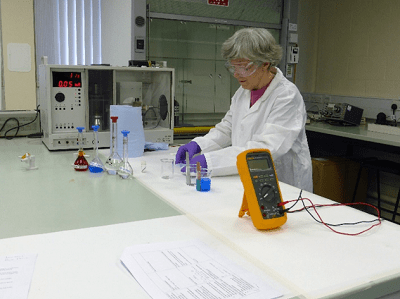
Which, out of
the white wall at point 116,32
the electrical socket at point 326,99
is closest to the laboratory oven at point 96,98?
the white wall at point 116,32

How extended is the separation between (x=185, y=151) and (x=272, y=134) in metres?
0.42

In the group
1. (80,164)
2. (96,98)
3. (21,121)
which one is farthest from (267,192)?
(21,121)

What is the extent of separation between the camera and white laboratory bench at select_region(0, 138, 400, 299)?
32.6 inches

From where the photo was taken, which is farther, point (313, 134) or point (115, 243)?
point (313, 134)

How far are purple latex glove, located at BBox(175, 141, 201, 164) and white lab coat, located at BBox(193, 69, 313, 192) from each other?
0.06m

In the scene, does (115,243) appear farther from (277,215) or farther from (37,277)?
(277,215)

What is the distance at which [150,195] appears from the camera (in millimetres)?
1417

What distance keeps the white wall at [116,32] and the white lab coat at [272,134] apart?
5.88ft

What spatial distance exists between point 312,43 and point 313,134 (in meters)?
1.50

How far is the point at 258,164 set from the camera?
1166mm

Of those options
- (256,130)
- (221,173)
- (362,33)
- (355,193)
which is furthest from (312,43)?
(221,173)

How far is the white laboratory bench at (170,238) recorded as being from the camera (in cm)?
83

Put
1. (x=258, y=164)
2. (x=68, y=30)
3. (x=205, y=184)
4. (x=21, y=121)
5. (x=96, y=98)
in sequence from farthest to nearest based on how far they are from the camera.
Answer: (x=68, y=30) < (x=21, y=121) < (x=96, y=98) < (x=205, y=184) < (x=258, y=164)

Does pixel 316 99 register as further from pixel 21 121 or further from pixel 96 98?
pixel 21 121
